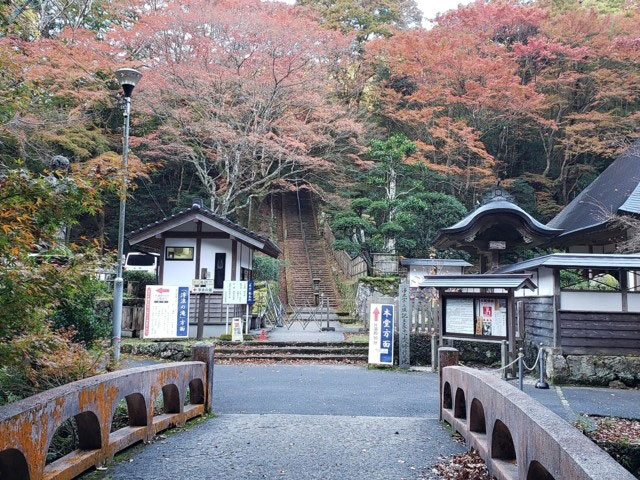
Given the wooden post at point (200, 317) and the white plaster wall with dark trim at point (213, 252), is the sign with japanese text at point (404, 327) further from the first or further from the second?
the white plaster wall with dark trim at point (213, 252)

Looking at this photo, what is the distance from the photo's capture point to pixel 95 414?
12.9 feet

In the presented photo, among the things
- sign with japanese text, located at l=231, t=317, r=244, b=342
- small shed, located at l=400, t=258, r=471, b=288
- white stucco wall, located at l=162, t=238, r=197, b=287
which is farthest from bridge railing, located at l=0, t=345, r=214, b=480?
small shed, located at l=400, t=258, r=471, b=288

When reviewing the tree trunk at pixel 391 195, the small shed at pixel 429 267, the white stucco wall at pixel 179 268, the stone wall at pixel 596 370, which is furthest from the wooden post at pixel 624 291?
the white stucco wall at pixel 179 268

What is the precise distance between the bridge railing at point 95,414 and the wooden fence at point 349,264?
1585 centimetres

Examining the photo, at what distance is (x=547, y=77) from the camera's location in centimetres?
2464

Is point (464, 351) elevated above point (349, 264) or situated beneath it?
situated beneath

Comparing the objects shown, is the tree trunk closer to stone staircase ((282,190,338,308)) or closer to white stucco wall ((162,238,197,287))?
stone staircase ((282,190,338,308))

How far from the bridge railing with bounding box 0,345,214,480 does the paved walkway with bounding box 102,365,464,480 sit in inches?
8.7

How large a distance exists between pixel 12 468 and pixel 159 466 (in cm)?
144

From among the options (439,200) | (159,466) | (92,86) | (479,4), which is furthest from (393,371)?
(479,4)

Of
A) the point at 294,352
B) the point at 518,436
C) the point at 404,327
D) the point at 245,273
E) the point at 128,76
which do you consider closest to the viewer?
the point at 518,436

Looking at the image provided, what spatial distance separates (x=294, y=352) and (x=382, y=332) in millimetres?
2709

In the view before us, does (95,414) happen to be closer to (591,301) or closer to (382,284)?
(591,301)

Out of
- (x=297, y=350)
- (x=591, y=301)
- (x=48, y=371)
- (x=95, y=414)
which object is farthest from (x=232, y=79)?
(x=95, y=414)
